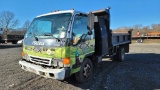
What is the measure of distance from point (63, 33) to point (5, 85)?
2.50 meters

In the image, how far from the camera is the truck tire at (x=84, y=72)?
18.1 feet

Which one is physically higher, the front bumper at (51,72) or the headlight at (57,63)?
the headlight at (57,63)

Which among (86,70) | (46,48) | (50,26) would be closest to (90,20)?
(50,26)

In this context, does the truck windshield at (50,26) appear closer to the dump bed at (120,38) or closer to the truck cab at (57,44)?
the truck cab at (57,44)

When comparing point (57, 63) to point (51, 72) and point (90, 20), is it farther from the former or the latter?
point (90, 20)

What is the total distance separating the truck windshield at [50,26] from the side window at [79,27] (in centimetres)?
29

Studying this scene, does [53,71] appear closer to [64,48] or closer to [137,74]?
[64,48]

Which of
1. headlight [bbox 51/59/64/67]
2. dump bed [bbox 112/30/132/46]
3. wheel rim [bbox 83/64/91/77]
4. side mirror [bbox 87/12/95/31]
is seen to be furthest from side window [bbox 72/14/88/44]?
dump bed [bbox 112/30/132/46]

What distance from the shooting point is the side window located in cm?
511

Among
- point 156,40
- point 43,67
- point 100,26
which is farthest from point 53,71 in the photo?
point 156,40

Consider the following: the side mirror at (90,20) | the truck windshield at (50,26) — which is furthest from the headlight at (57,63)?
the side mirror at (90,20)

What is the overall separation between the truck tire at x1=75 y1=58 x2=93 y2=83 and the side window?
36.9 inches

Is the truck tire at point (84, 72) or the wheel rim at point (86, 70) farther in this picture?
the wheel rim at point (86, 70)

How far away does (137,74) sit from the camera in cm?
694
